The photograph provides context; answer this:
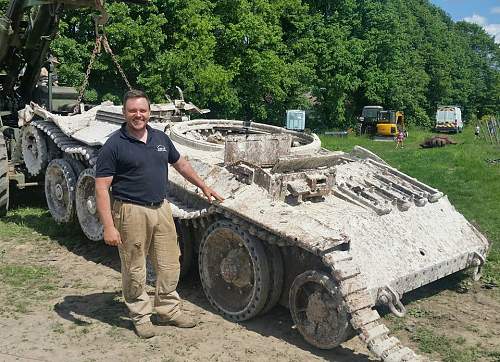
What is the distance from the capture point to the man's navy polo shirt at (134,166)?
4.71m

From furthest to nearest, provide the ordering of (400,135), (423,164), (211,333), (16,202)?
(400,135)
(423,164)
(16,202)
(211,333)

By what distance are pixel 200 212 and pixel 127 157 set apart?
1144 millimetres

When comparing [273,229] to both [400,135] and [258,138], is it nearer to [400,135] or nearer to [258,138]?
[258,138]

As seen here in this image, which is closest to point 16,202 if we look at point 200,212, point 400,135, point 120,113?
point 120,113

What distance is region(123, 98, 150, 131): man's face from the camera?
185 inches

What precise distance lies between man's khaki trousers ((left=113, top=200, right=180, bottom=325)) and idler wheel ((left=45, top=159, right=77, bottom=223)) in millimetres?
2895

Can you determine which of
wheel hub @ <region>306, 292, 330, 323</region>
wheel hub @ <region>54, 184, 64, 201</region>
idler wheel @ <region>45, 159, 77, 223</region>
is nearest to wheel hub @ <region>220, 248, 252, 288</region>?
wheel hub @ <region>306, 292, 330, 323</region>

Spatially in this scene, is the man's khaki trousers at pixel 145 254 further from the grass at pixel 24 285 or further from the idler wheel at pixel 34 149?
the idler wheel at pixel 34 149

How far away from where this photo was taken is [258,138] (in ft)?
20.3

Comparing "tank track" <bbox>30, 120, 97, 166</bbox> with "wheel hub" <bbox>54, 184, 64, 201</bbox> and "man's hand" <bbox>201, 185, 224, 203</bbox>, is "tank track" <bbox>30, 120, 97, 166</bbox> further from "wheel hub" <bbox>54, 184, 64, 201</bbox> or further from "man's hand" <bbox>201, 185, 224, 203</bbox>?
"man's hand" <bbox>201, 185, 224, 203</bbox>

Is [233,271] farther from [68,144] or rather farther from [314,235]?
[68,144]

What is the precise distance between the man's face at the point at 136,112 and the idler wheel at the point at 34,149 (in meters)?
4.12

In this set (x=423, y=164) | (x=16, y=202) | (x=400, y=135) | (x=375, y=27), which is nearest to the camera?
(x=16, y=202)

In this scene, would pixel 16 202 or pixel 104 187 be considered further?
pixel 16 202
